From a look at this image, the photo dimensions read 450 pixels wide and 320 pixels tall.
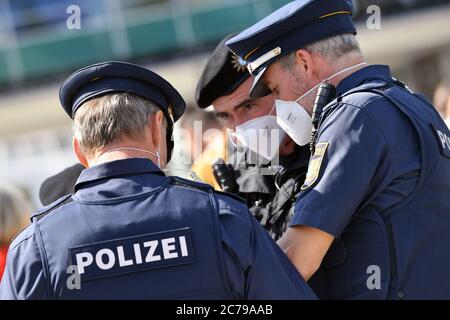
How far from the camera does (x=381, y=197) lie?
2.55 metres

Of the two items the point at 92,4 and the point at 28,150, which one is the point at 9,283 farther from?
the point at 92,4

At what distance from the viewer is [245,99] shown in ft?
12.0

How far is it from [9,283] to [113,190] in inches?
15.6

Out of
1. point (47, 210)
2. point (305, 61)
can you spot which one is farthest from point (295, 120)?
point (47, 210)

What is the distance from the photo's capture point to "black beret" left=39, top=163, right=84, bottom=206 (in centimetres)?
354

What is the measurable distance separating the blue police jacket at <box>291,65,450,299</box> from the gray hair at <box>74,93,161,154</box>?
0.57 metres

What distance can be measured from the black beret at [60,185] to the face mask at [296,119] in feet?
3.45

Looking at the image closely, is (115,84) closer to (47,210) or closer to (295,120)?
(47,210)

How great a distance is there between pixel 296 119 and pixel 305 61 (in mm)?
223

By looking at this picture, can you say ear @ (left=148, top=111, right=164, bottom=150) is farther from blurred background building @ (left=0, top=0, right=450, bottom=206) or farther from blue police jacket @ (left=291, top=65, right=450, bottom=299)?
blurred background building @ (left=0, top=0, right=450, bottom=206)

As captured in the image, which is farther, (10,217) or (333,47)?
(10,217)

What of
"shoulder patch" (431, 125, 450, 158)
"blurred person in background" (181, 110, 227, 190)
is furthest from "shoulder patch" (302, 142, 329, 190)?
"blurred person in background" (181, 110, 227, 190)

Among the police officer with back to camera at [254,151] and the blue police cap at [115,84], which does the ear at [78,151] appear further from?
the police officer with back to camera at [254,151]

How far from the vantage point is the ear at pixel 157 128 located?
2.48 meters
